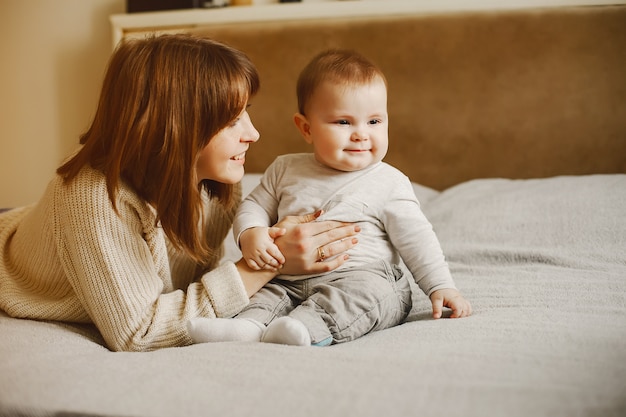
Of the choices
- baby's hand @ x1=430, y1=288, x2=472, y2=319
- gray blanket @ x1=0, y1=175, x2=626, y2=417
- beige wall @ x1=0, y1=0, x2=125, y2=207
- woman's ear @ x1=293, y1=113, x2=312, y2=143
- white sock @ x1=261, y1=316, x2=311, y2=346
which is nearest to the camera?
gray blanket @ x1=0, y1=175, x2=626, y2=417

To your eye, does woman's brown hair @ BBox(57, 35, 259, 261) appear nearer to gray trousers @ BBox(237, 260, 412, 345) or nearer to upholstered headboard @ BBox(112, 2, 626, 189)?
gray trousers @ BBox(237, 260, 412, 345)

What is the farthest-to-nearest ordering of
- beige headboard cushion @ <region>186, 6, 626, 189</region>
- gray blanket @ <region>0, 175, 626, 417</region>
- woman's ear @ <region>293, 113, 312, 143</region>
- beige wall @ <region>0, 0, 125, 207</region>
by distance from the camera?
1. beige wall @ <region>0, 0, 125, 207</region>
2. beige headboard cushion @ <region>186, 6, 626, 189</region>
3. woman's ear @ <region>293, 113, 312, 143</region>
4. gray blanket @ <region>0, 175, 626, 417</region>

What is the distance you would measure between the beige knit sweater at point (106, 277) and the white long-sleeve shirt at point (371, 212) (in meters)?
0.18

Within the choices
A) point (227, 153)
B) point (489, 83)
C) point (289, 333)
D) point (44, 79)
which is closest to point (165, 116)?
point (227, 153)

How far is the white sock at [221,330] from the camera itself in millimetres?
1146

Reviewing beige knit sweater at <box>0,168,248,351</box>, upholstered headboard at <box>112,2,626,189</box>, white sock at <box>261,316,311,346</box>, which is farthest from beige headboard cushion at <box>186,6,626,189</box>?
white sock at <box>261,316,311,346</box>

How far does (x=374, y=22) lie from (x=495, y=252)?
43.4 inches

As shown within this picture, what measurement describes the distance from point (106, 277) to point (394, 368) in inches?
22.2

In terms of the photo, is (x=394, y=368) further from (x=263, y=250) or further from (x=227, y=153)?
(x=227, y=153)

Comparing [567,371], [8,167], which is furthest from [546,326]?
[8,167]

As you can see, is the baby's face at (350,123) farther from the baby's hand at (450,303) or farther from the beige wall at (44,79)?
the beige wall at (44,79)

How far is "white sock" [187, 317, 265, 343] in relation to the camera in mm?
1146

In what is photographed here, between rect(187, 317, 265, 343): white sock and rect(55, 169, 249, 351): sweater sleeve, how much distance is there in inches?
2.2

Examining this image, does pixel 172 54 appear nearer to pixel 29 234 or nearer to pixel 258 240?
pixel 258 240
